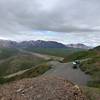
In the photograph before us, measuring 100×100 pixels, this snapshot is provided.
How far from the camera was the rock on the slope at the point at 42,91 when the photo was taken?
2014 centimetres

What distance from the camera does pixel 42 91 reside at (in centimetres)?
2073

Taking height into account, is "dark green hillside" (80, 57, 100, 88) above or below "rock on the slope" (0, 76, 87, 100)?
below

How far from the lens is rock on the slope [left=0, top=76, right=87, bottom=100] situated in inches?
793

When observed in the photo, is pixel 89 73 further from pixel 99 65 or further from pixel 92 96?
pixel 92 96

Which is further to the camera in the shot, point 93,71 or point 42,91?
point 93,71

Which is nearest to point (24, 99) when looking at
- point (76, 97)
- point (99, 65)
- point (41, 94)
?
point (41, 94)

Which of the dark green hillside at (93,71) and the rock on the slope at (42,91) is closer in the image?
the rock on the slope at (42,91)

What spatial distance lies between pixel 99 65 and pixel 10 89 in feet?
181

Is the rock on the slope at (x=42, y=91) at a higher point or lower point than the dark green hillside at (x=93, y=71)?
higher

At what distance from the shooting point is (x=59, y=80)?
23.2 meters

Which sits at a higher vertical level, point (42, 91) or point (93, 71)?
point (42, 91)

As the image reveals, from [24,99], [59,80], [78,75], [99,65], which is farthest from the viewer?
[99,65]

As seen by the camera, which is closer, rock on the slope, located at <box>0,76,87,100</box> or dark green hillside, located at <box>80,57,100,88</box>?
rock on the slope, located at <box>0,76,87,100</box>

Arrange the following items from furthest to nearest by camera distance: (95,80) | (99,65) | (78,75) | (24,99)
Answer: (99,65) < (78,75) < (95,80) < (24,99)
